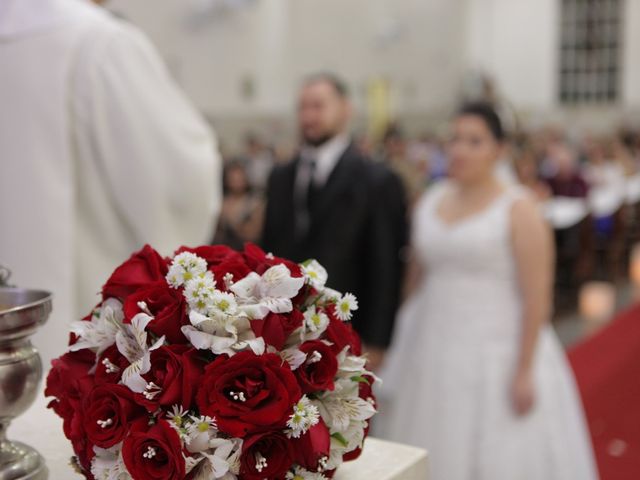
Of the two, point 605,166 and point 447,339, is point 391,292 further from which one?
point 605,166

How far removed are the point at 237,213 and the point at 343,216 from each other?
2908 millimetres

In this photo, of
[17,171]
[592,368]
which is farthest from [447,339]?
[592,368]

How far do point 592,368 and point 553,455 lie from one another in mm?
2689

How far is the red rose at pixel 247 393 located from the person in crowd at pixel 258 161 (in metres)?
11.6

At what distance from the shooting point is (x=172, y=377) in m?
1.18

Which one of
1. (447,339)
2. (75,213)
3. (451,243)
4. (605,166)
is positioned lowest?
(605,166)

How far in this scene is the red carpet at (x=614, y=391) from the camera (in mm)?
4605

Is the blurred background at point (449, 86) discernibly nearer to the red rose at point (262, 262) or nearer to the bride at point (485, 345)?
the bride at point (485, 345)

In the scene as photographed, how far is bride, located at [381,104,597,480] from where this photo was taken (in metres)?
3.72

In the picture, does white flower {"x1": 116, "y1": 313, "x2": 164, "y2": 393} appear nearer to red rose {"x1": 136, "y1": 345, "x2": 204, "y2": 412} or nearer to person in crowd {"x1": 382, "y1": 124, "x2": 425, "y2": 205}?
Answer: red rose {"x1": 136, "y1": 345, "x2": 204, "y2": 412}

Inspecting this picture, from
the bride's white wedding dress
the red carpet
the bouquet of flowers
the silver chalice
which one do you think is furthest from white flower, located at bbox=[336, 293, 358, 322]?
the red carpet

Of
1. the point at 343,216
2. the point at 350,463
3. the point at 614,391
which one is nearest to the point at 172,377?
the point at 350,463

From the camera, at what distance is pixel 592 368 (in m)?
6.24

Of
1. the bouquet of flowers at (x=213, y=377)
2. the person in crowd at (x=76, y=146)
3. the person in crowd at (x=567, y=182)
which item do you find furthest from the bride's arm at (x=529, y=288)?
the person in crowd at (x=567, y=182)
